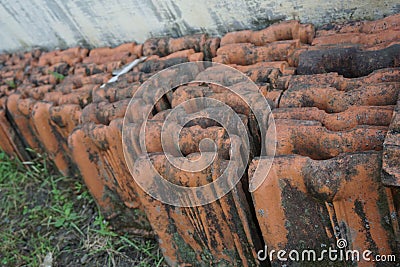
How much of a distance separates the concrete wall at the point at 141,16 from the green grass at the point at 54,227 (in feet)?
3.93

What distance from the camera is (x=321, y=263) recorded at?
1907mm

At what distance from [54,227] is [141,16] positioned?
1670 mm

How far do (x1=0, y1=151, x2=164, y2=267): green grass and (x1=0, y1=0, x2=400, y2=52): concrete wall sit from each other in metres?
1.20

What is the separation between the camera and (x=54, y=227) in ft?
10.4

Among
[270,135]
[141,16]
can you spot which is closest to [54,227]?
[141,16]

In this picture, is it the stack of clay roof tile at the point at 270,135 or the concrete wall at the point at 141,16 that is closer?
the stack of clay roof tile at the point at 270,135

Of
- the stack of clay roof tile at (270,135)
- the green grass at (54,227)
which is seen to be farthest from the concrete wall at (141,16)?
the green grass at (54,227)

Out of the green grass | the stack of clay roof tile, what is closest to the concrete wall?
the stack of clay roof tile

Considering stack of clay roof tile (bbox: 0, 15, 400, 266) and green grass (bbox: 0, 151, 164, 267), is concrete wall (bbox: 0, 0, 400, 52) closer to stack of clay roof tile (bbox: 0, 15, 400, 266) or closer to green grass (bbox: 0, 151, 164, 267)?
stack of clay roof tile (bbox: 0, 15, 400, 266)

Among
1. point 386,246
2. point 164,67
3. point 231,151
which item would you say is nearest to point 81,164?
point 164,67

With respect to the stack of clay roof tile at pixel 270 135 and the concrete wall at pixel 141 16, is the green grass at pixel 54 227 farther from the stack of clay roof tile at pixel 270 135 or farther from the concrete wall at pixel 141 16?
the concrete wall at pixel 141 16

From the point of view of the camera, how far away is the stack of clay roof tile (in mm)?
1695

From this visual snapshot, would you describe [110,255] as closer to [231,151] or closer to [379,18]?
[231,151]

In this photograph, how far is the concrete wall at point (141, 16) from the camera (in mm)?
2785
